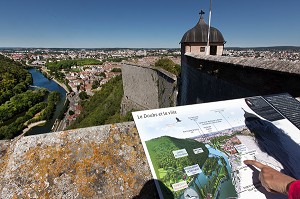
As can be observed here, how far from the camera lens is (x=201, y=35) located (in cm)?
1127

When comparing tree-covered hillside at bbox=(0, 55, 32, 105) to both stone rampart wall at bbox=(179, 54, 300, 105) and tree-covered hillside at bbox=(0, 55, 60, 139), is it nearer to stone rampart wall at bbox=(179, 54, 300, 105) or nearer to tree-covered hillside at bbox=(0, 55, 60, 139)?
tree-covered hillside at bbox=(0, 55, 60, 139)

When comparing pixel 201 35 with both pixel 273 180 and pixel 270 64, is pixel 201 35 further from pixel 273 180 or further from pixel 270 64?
pixel 273 180

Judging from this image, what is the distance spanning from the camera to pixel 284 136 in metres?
1.42

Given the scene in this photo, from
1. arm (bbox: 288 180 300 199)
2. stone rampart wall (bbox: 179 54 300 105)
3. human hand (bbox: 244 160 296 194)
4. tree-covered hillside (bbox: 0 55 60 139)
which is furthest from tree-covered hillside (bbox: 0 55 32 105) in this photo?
arm (bbox: 288 180 300 199)

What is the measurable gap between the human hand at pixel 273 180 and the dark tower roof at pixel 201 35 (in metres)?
10.9

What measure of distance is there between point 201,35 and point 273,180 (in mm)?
11425

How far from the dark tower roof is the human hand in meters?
10.9

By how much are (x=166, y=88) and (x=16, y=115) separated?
42.5 meters

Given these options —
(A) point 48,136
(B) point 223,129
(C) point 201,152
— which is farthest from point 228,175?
(A) point 48,136

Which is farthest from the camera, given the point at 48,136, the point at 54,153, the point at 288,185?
the point at 48,136

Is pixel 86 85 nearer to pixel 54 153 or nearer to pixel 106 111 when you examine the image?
pixel 106 111

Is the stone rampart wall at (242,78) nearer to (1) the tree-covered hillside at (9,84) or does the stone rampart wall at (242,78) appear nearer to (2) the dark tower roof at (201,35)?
(2) the dark tower roof at (201,35)

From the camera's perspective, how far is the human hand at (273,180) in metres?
0.99

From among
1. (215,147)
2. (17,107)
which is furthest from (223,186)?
(17,107)
